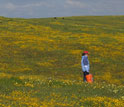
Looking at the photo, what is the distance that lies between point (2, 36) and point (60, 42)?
12.7m

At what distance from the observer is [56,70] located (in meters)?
36.8

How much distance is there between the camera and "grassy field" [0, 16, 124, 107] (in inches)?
548

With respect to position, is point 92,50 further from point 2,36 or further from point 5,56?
point 2,36

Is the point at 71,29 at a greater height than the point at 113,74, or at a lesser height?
greater

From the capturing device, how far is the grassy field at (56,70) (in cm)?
1393

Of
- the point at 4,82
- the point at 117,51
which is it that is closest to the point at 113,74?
the point at 117,51

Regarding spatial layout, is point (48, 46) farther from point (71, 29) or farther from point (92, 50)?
point (71, 29)

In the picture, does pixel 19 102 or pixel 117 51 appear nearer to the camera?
pixel 19 102

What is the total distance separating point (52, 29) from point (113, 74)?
1626 inches

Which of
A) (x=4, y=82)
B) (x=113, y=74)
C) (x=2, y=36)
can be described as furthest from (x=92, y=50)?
(x=4, y=82)

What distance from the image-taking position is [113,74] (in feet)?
119

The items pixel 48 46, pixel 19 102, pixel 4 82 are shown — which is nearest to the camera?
pixel 19 102

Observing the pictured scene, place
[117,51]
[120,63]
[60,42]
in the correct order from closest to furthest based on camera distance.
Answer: [120,63] < [117,51] < [60,42]

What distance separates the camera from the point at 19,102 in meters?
12.3
